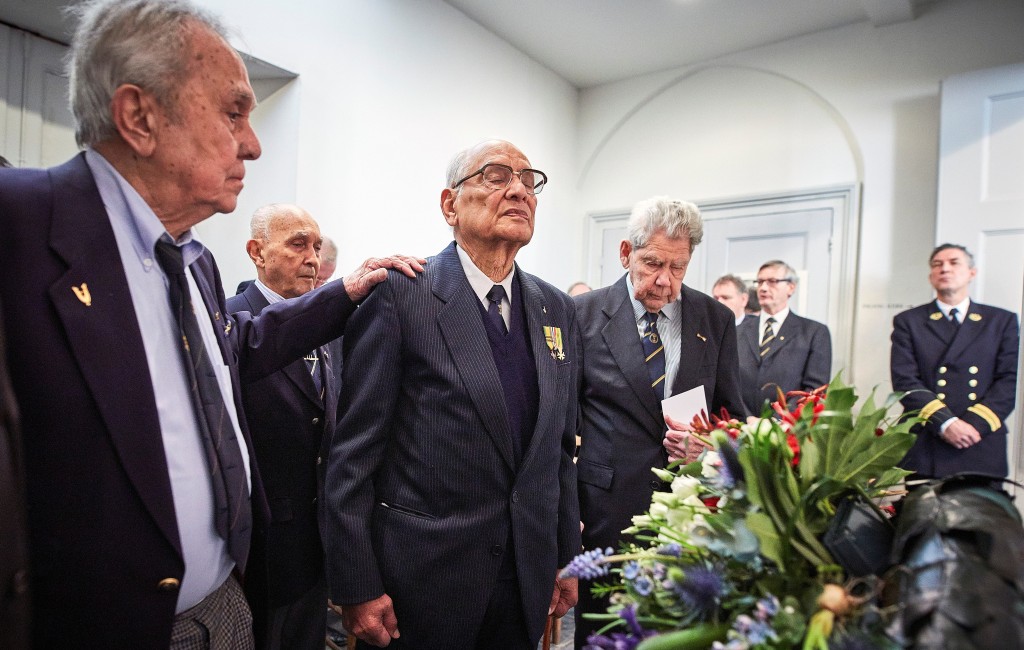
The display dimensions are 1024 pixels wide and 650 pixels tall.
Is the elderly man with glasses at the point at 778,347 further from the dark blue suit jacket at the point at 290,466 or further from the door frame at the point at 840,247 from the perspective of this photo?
the dark blue suit jacket at the point at 290,466

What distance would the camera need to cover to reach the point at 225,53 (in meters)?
0.99

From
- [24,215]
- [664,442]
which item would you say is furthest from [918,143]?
[24,215]

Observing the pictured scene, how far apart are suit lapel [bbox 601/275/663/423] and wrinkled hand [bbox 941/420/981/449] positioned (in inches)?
98.2

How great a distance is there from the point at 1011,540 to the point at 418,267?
1.12 m

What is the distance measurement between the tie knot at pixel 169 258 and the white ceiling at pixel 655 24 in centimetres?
411

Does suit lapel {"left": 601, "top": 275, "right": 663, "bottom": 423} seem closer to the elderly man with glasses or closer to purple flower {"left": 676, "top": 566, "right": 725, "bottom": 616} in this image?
purple flower {"left": 676, "top": 566, "right": 725, "bottom": 616}

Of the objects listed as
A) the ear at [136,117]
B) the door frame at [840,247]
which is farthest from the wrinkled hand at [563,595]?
the door frame at [840,247]

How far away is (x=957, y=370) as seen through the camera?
3393mm

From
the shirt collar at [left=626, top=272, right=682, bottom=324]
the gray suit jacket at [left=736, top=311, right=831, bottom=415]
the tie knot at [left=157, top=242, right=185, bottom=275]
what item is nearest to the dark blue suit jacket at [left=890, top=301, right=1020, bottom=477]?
the gray suit jacket at [left=736, top=311, right=831, bottom=415]

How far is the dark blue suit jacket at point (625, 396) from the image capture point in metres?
1.74

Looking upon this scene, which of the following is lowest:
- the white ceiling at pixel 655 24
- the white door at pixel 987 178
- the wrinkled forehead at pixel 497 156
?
the wrinkled forehead at pixel 497 156

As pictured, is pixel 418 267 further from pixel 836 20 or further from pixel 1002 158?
pixel 836 20

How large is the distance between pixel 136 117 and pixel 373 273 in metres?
0.54

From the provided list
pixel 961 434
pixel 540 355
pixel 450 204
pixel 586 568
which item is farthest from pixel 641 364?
pixel 961 434
